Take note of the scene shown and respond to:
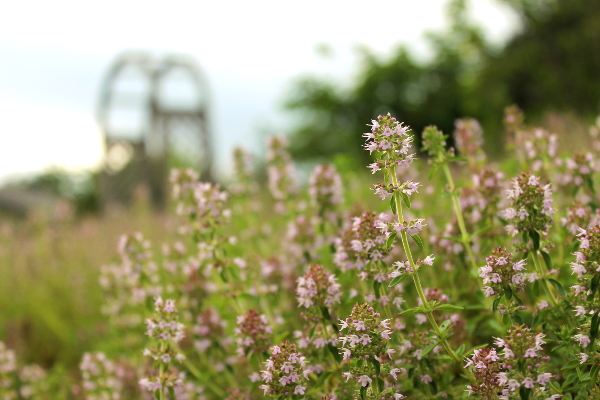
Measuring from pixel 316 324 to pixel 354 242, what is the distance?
0.54 m

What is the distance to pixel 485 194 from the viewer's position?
11.7 feet

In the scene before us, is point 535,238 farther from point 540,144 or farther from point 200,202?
point 200,202

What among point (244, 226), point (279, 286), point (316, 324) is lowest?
point (316, 324)

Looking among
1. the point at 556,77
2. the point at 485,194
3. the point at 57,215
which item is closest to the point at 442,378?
the point at 485,194

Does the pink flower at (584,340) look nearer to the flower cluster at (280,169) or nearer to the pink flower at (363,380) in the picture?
the pink flower at (363,380)

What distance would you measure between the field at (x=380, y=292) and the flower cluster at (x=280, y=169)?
15 millimetres

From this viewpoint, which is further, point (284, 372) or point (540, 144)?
point (540, 144)

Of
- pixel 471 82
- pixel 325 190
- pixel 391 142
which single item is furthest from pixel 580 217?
pixel 471 82

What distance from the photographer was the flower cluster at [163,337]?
294 centimetres

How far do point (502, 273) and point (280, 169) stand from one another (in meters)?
3.00

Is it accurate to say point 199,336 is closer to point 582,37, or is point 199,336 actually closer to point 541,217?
point 541,217

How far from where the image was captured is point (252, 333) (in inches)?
119

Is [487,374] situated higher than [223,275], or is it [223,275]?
[223,275]

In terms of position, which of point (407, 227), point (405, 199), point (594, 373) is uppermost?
point (405, 199)
